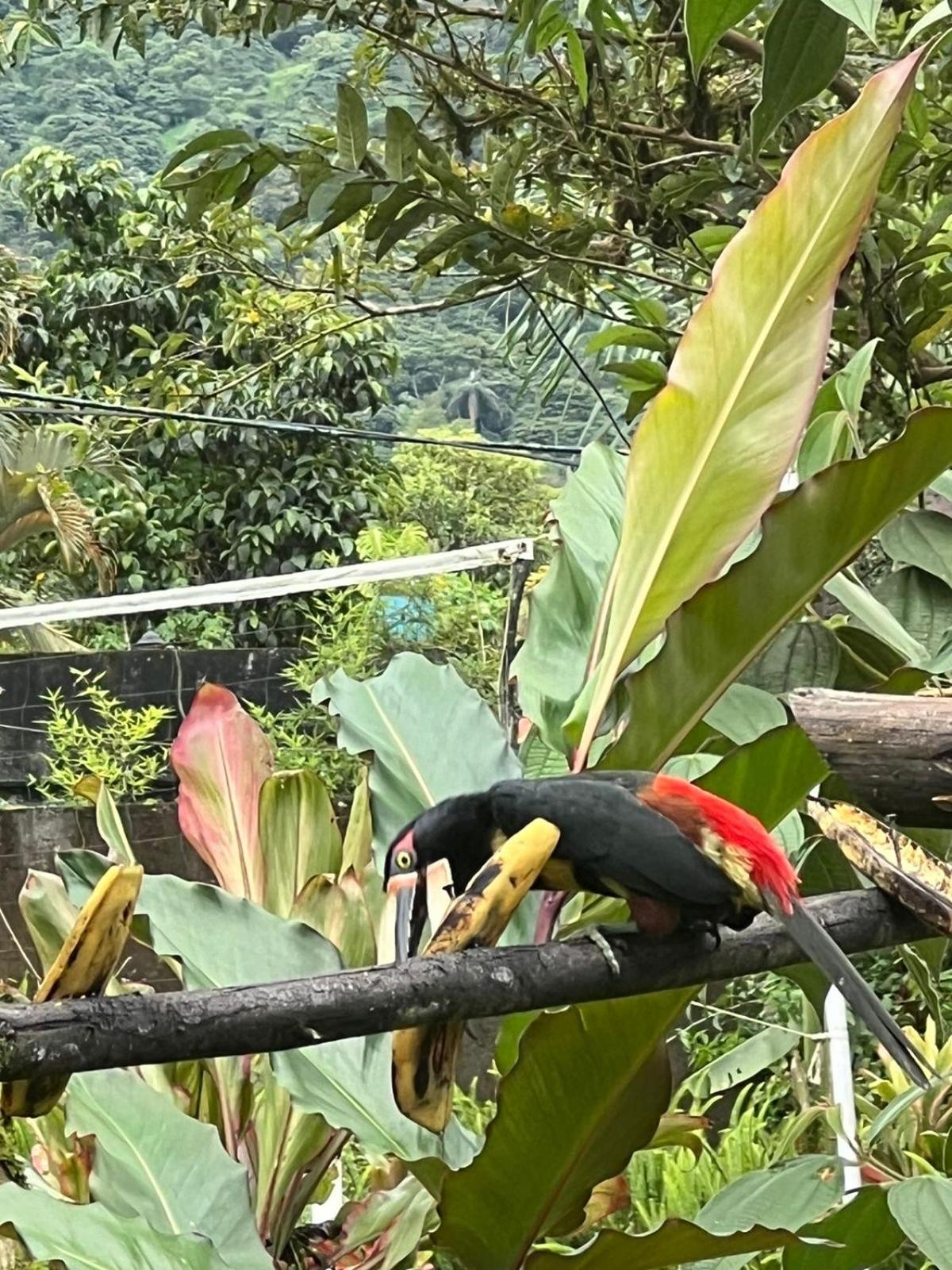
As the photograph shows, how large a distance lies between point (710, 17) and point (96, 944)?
558 millimetres

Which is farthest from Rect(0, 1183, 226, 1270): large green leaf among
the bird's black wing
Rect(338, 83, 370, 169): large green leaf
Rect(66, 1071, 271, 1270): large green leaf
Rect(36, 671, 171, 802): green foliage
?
Rect(36, 671, 171, 802): green foliage

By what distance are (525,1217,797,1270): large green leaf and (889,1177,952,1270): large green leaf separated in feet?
0.29

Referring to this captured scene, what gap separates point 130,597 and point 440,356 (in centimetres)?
630

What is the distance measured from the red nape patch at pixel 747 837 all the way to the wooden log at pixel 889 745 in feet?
0.35

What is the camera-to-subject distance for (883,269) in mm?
1727

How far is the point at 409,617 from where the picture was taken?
390 centimetres

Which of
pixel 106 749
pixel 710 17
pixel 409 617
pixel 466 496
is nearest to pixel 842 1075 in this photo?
pixel 710 17

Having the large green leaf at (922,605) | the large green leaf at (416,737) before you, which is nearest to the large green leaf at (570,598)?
the large green leaf at (416,737)

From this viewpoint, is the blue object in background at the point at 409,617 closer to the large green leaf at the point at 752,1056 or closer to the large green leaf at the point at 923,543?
the large green leaf at the point at 752,1056

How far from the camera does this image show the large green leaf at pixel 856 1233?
1103mm

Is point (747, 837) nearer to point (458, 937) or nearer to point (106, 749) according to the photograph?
point (458, 937)

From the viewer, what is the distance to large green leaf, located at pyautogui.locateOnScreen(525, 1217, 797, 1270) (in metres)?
0.99

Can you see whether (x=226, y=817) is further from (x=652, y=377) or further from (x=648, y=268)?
(x=648, y=268)

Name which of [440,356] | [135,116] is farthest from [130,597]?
[135,116]
